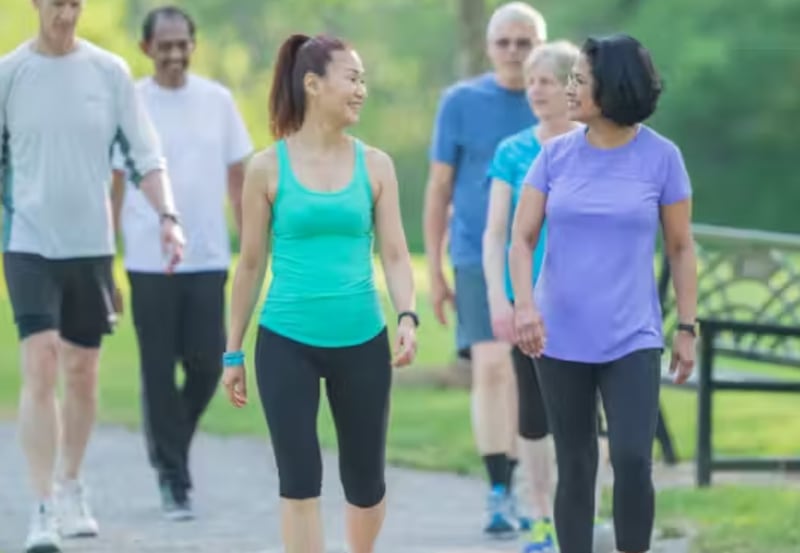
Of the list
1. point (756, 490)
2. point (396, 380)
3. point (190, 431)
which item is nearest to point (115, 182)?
point (190, 431)

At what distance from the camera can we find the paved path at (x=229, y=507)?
31.3 ft

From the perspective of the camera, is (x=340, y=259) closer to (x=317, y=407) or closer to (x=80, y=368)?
(x=317, y=407)

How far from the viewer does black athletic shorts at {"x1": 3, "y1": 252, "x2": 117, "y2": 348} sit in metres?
9.27

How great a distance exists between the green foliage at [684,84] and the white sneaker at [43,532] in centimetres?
2851

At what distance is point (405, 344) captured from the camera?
7.37m

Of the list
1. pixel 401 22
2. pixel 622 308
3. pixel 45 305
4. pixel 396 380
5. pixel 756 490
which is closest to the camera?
pixel 622 308

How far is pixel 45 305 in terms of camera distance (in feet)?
30.5

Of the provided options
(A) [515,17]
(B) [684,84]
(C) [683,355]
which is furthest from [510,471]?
(B) [684,84]

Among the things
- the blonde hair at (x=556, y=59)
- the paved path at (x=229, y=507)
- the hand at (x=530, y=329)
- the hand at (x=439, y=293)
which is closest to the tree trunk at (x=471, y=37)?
the paved path at (x=229, y=507)

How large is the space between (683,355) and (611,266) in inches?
15.8

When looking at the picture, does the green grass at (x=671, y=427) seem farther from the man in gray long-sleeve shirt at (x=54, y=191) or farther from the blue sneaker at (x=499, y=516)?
the man in gray long-sleeve shirt at (x=54, y=191)

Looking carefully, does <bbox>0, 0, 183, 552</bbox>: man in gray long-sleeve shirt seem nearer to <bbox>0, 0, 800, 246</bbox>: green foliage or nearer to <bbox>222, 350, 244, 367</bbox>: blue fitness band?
<bbox>222, 350, 244, 367</bbox>: blue fitness band

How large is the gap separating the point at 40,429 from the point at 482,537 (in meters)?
1.85

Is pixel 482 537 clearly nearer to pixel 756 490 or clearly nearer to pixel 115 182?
pixel 756 490
